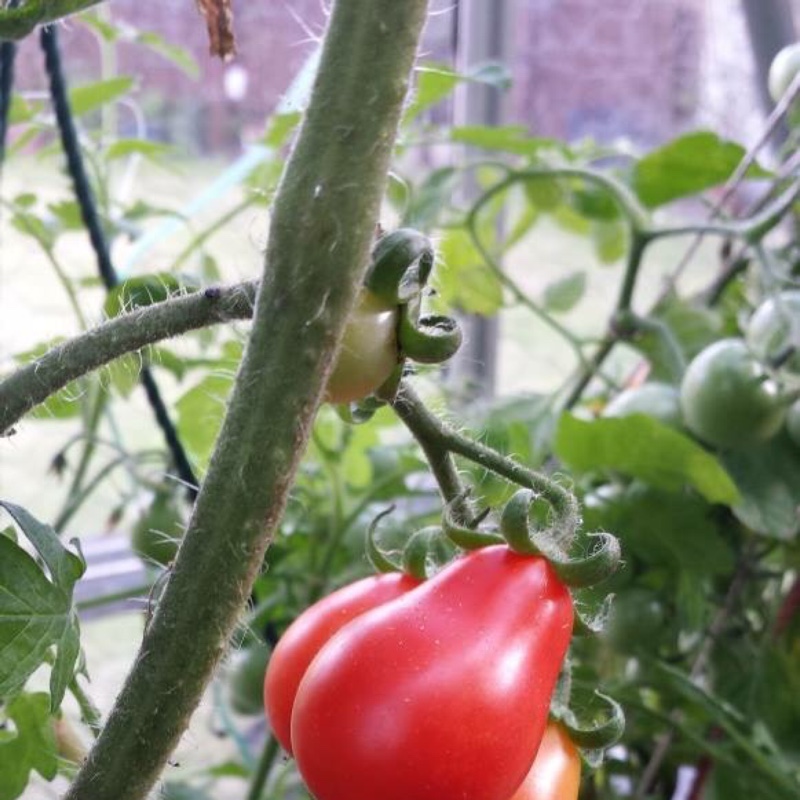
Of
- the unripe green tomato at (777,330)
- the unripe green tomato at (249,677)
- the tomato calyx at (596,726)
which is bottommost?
the unripe green tomato at (249,677)

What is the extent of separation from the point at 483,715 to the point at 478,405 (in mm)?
489

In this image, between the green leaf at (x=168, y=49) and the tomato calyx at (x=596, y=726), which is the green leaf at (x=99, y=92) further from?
the tomato calyx at (x=596, y=726)

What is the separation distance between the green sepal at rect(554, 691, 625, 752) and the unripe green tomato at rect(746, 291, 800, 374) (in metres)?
0.29

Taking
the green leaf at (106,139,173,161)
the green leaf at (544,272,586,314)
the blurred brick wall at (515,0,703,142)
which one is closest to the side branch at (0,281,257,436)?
the green leaf at (106,139,173,161)

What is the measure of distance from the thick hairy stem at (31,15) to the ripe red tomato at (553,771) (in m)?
0.19

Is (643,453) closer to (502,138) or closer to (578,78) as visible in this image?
(502,138)

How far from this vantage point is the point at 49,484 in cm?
92

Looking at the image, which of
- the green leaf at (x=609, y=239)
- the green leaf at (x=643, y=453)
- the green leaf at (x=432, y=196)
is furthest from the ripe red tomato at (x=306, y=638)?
the green leaf at (x=609, y=239)

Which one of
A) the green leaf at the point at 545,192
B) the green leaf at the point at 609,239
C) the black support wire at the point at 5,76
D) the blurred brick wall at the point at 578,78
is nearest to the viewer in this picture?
the black support wire at the point at 5,76

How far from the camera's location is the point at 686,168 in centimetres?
67

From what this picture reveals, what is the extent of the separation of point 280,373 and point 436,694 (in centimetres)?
7

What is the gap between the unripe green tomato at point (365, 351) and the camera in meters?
0.20

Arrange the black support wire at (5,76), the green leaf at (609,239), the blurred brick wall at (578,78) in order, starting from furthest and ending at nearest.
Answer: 1. the blurred brick wall at (578,78)
2. the green leaf at (609,239)
3. the black support wire at (5,76)

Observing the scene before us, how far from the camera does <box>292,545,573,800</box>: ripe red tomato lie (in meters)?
0.21
